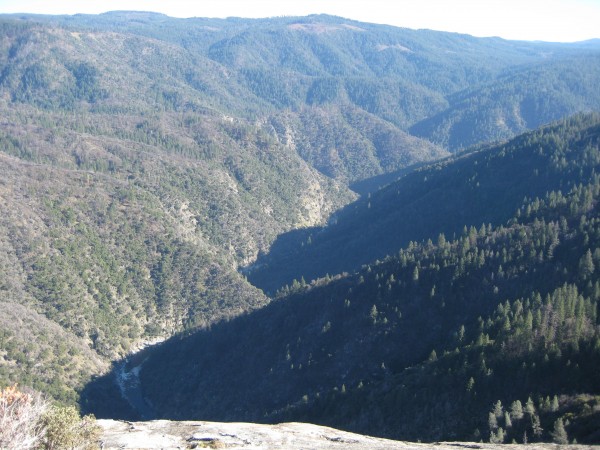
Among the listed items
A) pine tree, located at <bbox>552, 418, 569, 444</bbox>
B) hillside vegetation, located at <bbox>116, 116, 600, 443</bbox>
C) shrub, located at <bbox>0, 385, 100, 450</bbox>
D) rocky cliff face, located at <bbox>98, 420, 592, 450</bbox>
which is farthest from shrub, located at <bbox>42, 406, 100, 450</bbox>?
pine tree, located at <bbox>552, 418, 569, 444</bbox>

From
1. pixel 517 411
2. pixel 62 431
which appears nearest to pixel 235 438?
pixel 62 431

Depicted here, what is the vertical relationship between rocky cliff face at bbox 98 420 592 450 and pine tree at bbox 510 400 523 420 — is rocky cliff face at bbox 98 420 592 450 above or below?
above

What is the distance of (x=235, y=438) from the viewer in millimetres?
47781

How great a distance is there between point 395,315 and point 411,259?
21.0m

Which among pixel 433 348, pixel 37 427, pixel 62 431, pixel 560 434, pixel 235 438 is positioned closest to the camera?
pixel 62 431

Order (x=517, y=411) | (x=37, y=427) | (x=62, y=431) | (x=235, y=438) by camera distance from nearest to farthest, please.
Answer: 1. (x=62, y=431)
2. (x=37, y=427)
3. (x=235, y=438)
4. (x=517, y=411)

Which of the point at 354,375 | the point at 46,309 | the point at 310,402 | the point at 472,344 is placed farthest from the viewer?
the point at 46,309

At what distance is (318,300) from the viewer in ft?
431

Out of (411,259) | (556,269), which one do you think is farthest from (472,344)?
(411,259)

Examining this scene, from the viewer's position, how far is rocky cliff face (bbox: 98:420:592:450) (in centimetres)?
4600

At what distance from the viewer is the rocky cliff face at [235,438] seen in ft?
151

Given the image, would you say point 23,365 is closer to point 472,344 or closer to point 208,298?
point 208,298

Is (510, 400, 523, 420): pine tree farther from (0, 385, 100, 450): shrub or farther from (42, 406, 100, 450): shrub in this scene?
(42, 406, 100, 450): shrub

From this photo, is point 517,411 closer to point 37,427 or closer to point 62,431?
point 62,431
